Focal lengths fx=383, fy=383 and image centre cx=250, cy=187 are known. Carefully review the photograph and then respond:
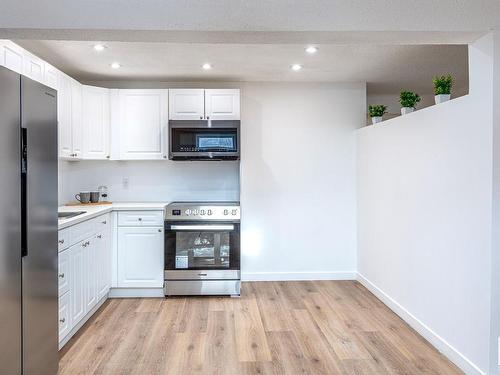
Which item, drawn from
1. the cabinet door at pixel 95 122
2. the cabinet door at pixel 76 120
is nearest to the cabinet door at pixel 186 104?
the cabinet door at pixel 95 122

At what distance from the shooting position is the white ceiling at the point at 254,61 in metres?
3.17

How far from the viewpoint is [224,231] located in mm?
3812

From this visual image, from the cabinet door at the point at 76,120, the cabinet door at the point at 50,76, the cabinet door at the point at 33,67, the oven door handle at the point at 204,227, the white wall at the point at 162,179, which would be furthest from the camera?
the white wall at the point at 162,179

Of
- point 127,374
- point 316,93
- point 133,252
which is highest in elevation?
point 316,93

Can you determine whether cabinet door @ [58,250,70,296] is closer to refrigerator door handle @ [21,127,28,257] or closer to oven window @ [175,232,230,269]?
refrigerator door handle @ [21,127,28,257]

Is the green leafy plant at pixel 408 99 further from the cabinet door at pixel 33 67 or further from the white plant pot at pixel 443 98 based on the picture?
the cabinet door at pixel 33 67

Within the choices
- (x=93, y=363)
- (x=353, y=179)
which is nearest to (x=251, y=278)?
(x=353, y=179)

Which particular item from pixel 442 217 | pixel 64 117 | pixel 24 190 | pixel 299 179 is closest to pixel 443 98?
A: pixel 442 217

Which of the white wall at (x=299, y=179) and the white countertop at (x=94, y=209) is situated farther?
the white wall at (x=299, y=179)

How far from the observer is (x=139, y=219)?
3771 mm

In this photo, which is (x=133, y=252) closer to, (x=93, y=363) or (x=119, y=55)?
(x=93, y=363)

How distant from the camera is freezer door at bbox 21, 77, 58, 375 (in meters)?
1.84

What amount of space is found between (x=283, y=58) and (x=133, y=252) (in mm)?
2341

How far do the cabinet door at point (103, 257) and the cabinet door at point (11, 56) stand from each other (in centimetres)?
141
